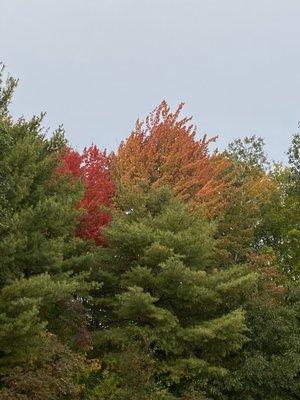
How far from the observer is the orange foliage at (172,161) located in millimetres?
34125

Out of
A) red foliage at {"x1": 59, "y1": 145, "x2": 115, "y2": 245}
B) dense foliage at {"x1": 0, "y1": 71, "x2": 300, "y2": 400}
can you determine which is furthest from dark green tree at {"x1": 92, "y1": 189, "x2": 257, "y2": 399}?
red foliage at {"x1": 59, "y1": 145, "x2": 115, "y2": 245}

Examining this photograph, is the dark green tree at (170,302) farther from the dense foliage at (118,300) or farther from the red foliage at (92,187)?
the red foliage at (92,187)

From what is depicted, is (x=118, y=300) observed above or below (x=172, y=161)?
below

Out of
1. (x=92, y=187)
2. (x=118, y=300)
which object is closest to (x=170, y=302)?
(x=118, y=300)

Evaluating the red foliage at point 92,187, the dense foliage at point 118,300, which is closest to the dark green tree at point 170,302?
the dense foliage at point 118,300

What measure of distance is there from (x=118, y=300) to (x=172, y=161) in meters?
11.9

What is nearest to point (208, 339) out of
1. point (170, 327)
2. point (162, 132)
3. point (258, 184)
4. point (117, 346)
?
point (170, 327)

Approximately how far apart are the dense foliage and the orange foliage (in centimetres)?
375

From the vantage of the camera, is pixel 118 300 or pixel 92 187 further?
pixel 92 187

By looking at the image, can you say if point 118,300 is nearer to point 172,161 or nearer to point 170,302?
point 170,302

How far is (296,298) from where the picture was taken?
30188mm

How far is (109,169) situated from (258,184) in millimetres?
14188

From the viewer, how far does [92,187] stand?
30.9 m

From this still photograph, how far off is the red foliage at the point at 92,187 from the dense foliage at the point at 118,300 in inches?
3.4
